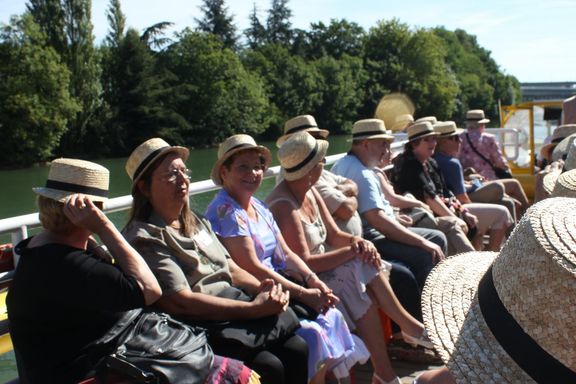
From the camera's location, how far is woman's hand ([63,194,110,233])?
7.61 ft

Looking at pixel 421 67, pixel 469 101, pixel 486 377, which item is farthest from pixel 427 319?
pixel 469 101

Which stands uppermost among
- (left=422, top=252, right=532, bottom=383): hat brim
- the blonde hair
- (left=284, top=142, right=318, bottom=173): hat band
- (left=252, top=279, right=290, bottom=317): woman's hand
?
the blonde hair

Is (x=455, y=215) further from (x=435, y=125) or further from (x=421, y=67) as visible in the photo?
(x=421, y=67)

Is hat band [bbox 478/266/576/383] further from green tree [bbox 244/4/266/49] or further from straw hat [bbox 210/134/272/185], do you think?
green tree [bbox 244/4/266/49]

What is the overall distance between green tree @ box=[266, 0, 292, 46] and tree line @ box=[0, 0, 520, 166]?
12 cm

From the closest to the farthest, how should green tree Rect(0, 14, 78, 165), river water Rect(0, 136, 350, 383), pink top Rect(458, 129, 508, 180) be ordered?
pink top Rect(458, 129, 508, 180), river water Rect(0, 136, 350, 383), green tree Rect(0, 14, 78, 165)

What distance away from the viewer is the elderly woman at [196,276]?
2.62m

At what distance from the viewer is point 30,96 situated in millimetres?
38000

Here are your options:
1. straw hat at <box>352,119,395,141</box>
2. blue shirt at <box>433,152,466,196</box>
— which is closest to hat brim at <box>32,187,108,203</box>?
straw hat at <box>352,119,395,141</box>

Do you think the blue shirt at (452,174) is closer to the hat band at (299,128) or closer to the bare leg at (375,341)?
the hat band at (299,128)

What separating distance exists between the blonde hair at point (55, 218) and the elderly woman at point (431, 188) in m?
3.25

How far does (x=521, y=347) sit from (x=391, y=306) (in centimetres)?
220

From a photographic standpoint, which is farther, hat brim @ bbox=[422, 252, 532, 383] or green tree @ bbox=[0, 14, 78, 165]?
green tree @ bbox=[0, 14, 78, 165]

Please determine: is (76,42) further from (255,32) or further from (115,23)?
(255,32)
